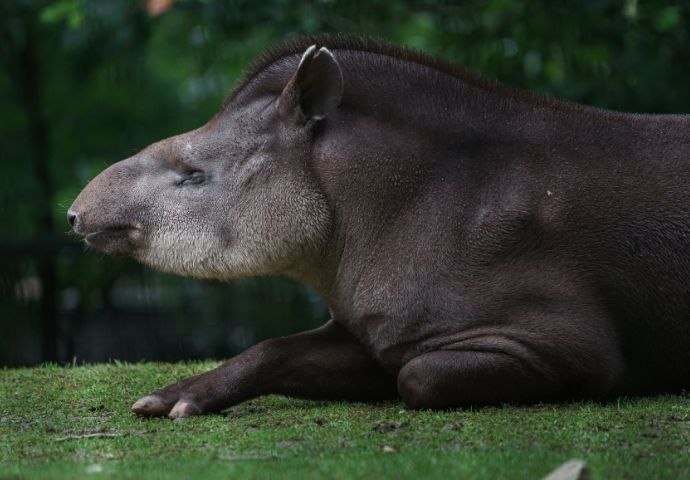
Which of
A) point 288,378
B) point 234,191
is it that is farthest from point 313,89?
point 288,378

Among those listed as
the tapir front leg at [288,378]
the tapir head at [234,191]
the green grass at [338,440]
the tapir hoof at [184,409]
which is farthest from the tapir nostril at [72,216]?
the tapir hoof at [184,409]

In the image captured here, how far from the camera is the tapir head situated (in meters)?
6.48

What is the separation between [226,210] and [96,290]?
5.66m

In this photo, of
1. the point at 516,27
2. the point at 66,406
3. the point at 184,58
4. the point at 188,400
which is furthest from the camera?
the point at 184,58

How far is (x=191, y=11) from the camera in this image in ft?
37.5

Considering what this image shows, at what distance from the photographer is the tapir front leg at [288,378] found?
6.11 metres

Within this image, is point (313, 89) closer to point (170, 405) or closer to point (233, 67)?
point (170, 405)

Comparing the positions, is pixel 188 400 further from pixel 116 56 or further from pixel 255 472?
pixel 116 56

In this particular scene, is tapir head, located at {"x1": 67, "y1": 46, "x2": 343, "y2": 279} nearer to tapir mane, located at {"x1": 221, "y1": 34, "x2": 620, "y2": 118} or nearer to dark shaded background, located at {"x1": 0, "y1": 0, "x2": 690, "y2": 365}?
tapir mane, located at {"x1": 221, "y1": 34, "x2": 620, "y2": 118}

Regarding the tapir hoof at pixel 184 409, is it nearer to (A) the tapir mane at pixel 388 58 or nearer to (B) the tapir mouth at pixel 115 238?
(B) the tapir mouth at pixel 115 238

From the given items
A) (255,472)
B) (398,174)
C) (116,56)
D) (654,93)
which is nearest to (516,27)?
(654,93)

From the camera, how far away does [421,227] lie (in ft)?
20.4

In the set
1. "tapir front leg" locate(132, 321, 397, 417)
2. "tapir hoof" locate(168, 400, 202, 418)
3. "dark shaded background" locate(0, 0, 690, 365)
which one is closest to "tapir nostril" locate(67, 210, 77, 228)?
"tapir front leg" locate(132, 321, 397, 417)

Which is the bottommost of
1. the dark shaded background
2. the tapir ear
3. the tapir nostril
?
the dark shaded background
